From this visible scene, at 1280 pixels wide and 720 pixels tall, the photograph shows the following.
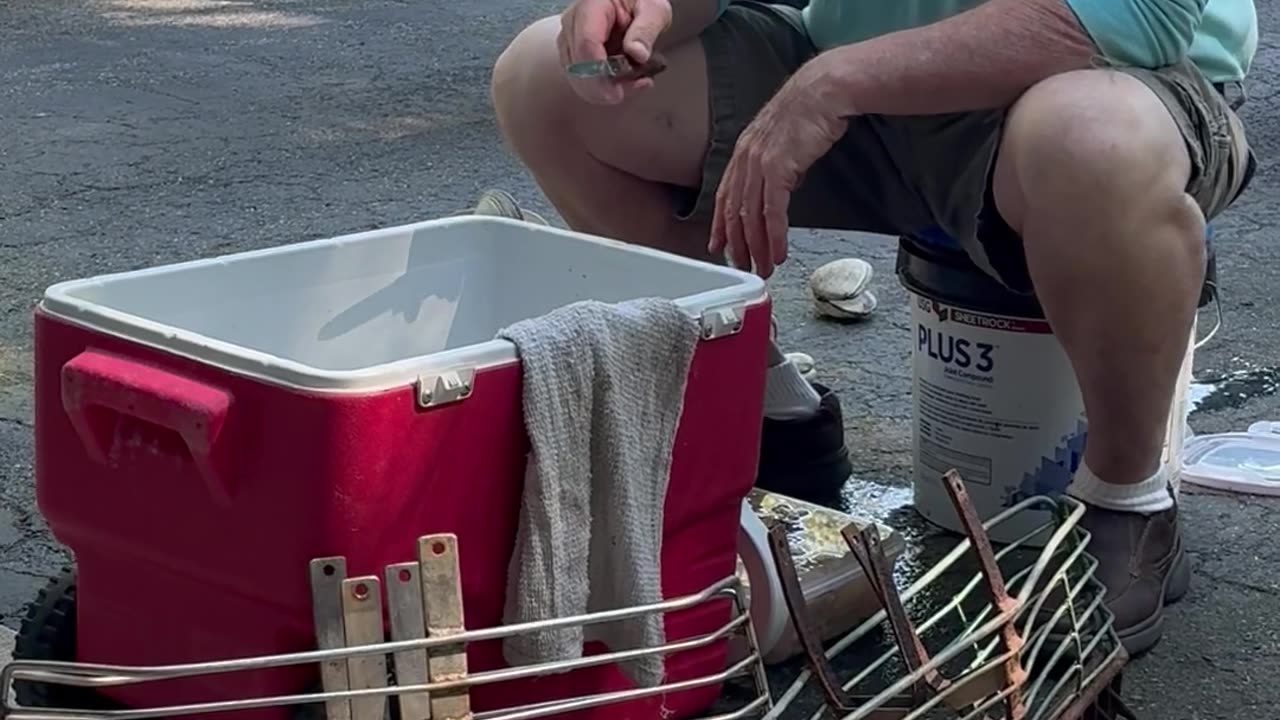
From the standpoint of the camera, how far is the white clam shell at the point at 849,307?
2.68 meters

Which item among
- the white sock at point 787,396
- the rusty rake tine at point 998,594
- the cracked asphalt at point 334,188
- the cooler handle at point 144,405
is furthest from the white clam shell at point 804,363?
the cooler handle at point 144,405

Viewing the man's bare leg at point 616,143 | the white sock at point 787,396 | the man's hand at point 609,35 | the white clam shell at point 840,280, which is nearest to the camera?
the man's hand at point 609,35

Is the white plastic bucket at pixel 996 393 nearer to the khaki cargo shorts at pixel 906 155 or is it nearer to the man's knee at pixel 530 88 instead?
the khaki cargo shorts at pixel 906 155

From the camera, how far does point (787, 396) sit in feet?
6.39

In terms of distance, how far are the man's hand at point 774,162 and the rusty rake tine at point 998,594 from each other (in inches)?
16.6

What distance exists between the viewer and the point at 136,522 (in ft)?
3.93

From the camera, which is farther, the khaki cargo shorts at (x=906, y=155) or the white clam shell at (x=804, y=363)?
the white clam shell at (x=804, y=363)

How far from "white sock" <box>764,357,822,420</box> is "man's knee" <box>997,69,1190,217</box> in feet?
1.62

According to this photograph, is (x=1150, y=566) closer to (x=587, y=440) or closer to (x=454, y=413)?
(x=587, y=440)

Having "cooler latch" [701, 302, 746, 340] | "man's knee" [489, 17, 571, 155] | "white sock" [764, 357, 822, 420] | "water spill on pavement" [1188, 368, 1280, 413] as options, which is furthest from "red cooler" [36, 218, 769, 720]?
"water spill on pavement" [1188, 368, 1280, 413]

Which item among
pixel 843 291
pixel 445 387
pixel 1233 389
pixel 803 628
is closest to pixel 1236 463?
pixel 1233 389

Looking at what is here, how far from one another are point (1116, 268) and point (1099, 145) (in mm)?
108

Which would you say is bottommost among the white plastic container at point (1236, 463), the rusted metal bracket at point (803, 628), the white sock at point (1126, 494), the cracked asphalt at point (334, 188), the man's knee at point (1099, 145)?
the cracked asphalt at point (334, 188)

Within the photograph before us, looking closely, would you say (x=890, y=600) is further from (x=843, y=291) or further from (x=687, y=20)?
(x=843, y=291)
